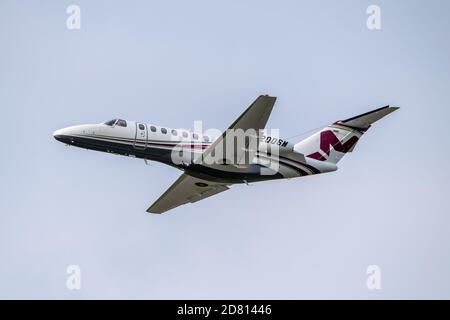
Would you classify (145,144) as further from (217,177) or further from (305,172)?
(305,172)

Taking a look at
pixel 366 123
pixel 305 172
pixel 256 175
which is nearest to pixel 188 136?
pixel 256 175

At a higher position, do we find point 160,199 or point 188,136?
point 188,136

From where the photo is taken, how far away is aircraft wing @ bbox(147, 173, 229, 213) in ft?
111

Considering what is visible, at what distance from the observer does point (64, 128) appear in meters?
30.8

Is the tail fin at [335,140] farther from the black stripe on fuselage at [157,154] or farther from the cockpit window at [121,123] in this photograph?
the cockpit window at [121,123]

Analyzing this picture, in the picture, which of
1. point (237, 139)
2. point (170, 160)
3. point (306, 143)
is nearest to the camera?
point (237, 139)

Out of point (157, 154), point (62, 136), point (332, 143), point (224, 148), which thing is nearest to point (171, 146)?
point (157, 154)

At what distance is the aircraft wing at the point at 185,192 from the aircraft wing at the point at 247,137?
9.80 feet

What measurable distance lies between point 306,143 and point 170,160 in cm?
626

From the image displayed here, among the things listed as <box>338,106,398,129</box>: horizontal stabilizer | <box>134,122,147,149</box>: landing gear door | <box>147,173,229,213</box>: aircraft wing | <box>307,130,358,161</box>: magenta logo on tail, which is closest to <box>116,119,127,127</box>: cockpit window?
<box>134,122,147,149</box>: landing gear door

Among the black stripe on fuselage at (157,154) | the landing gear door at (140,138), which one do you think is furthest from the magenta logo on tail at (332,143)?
the landing gear door at (140,138)

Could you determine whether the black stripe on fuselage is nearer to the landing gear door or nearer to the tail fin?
the landing gear door

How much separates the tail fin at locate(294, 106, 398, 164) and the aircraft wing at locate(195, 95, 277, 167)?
3632 mm

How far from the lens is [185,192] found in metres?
34.8
